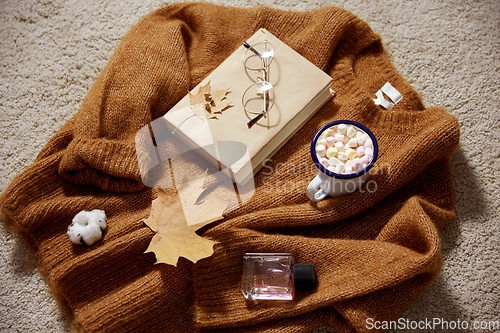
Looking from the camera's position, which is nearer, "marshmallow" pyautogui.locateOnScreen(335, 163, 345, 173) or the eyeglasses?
"marshmallow" pyautogui.locateOnScreen(335, 163, 345, 173)

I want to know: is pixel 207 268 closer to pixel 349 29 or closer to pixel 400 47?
pixel 349 29

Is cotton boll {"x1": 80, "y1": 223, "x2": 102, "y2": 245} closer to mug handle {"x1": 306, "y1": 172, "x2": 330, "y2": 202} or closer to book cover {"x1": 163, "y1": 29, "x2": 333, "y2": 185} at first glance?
book cover {"x1": 163, "y1": 29, "x2": 333, "y2": 185}

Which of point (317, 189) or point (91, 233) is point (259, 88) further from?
point (91, 233)

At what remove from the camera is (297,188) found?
852mm

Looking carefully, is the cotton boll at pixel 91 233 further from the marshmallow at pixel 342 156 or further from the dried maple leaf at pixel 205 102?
the marshmallow at pixel 342 156

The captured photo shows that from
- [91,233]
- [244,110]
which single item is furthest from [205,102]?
[91,233]

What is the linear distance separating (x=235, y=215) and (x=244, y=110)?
0.72 ft

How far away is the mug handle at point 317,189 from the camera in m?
0.77

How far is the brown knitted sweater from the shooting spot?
2.53ft

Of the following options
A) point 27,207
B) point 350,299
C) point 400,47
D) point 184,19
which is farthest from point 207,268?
point 400,47

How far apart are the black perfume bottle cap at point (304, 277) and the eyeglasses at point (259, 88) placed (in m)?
0.30

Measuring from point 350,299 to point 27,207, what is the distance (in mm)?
658

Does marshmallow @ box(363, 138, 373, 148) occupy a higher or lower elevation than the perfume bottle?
higher

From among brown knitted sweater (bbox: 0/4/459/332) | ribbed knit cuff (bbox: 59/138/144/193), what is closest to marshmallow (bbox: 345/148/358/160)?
brown knitted sweater (bbox: 0/4/459/332)
